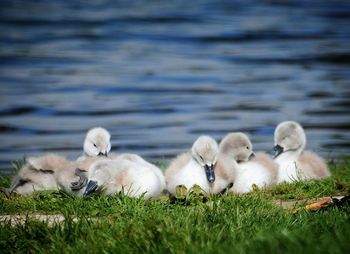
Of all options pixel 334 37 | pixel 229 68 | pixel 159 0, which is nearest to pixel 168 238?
pixel 229 68

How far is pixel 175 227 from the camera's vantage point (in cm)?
746

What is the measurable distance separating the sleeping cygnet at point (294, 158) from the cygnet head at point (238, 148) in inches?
20.8

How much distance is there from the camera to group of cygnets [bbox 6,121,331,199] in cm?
952

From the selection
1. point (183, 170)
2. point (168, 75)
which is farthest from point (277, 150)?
point (168, 75)

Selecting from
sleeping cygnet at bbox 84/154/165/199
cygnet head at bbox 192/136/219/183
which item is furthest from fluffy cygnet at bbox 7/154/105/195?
cygnet head at bbox 192/136/219/183

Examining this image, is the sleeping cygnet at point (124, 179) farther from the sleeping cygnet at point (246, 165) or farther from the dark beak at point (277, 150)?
the dark beak at point (277, 150)

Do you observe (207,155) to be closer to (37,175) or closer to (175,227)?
(37,175)

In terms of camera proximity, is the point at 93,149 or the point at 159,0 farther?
the point at 159,0

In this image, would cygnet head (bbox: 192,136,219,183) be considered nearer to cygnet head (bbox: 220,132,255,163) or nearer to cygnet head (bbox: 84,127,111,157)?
cygnet head (bbox: 220,132,255,163)

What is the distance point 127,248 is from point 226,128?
10795 mm

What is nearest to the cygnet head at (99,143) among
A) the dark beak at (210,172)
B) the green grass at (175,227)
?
the dark beak at (210,172)

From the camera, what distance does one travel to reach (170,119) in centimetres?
1883

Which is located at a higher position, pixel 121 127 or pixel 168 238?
pixel 168 238

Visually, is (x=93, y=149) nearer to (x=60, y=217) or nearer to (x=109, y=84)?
(x=60, y=217)
